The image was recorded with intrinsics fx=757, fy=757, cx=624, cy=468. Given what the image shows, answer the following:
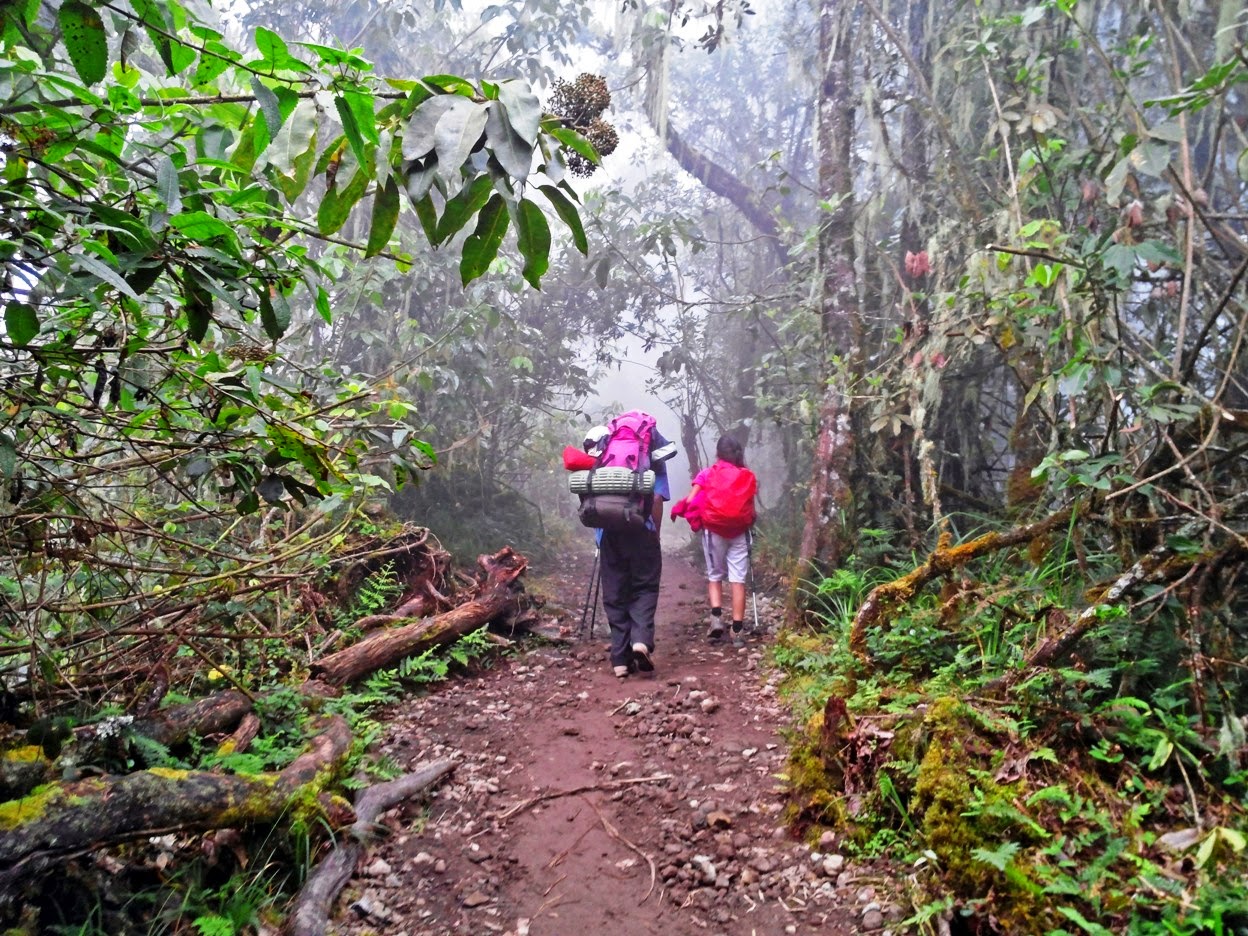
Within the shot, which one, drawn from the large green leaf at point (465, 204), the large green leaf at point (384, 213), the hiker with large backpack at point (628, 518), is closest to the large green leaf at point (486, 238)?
the large green leaf at point (465, 204)

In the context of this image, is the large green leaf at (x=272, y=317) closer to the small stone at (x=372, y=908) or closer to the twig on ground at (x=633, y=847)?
the small stone at (x=372, y=908)

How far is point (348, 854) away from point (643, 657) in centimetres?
273

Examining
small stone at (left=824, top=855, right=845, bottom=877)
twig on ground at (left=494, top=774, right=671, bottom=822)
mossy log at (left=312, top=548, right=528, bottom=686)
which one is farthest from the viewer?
mossy log at (left=312, top=548, right=528, bottom=686)

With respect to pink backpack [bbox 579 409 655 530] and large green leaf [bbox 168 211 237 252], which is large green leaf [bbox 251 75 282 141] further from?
pink backpack [bbox 579 409 655 530]

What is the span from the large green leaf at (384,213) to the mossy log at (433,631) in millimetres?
3737

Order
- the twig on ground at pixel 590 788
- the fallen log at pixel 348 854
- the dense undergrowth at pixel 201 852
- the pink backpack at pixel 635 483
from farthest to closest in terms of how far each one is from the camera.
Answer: the pink backpack at pixel 635 483 < the twig on ground at pixel 590 788 < the fallen log at pixel 348 854 < the dense undergrowth at pixel 201 852

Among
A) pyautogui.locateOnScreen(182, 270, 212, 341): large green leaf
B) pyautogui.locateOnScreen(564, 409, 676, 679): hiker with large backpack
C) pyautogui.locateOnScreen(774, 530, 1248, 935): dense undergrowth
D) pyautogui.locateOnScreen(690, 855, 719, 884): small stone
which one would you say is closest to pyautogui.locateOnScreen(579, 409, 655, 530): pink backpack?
pyautogui.locateOnScreen(564, 409, 676, 679): hiker with large backpack

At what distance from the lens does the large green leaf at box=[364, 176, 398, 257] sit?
1789mm

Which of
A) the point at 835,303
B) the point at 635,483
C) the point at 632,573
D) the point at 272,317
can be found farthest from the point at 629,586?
the point at 272,317

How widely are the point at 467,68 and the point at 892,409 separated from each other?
27.4 feet

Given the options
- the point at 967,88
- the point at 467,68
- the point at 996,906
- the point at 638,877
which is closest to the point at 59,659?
the point at 638,877

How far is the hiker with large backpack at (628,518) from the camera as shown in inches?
218

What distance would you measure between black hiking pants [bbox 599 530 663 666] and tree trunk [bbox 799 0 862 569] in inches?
47.9

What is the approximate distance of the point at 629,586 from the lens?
5.81 m
